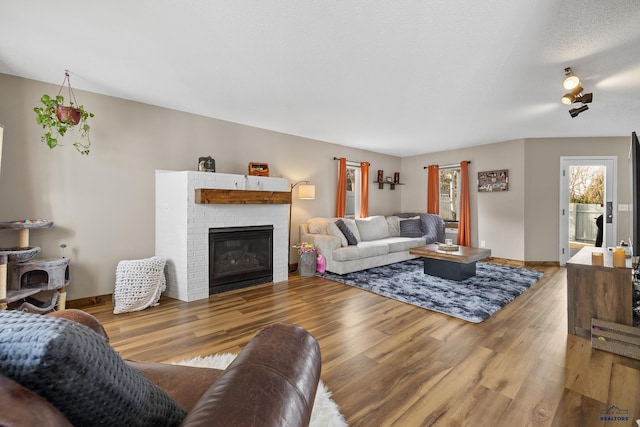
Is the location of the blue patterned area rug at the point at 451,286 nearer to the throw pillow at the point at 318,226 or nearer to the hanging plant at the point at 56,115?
the throw pillow at the point at 318,226

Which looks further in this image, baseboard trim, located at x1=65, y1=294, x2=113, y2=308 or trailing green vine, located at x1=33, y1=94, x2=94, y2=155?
baseboard trim, located at x1=65, y1=294, x2=113, y2=308

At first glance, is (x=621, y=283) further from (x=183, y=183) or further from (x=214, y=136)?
(x=214, y=136)

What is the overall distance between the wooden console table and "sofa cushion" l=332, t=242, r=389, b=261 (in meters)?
2.53

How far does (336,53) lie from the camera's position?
7.52ft

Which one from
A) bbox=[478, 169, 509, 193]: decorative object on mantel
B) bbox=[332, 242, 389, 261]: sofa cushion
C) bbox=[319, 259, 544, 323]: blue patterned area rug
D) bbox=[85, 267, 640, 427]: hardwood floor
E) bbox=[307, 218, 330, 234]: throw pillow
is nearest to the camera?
bbox=[85, 267, 640, 427]: hardwood floor

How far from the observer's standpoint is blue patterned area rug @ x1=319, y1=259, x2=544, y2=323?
9.80 ft

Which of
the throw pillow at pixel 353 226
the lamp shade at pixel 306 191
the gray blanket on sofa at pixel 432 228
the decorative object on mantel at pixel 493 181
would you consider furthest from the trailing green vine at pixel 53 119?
the decorative object on mantel at pixel 493 181

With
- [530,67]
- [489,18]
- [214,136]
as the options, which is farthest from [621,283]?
[214,136]

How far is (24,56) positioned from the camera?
7.71 ft

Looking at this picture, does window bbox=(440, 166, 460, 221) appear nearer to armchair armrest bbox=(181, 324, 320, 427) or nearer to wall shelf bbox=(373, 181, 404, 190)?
wall shelf bbox=(373, 181, 404, 190)

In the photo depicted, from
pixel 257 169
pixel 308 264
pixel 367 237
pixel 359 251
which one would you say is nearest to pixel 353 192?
pixel 367 237

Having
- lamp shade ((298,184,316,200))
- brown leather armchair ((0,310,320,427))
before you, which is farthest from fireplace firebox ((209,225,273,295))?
brown leather armchair ((0,310,320,427))

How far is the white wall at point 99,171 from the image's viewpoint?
2.71 meters

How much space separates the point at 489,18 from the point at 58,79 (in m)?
3.85
